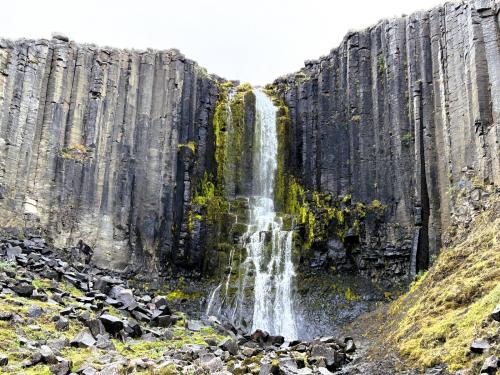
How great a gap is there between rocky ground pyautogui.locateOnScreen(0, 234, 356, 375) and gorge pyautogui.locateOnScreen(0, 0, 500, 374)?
6.79 m

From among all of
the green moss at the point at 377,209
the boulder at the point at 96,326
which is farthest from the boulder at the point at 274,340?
the green moss at the point at 377,209

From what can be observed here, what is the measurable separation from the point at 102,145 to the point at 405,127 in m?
16.6

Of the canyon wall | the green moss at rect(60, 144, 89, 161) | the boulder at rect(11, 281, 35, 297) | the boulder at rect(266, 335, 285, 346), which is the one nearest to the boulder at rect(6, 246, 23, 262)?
the boulder at rect(11, 281, 35, 297)

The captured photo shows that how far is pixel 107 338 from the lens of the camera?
47.7ft

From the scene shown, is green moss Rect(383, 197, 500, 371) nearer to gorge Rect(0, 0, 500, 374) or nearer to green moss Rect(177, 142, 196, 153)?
gorge Rect(0, 0, 500, 374)

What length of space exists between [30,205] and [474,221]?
20.7 metres

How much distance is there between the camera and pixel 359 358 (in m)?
15.2

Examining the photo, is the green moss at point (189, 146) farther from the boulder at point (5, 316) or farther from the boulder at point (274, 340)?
the boulder at point (5, 316)

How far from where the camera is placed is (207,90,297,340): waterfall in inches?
1056

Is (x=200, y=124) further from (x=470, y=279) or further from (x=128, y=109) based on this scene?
(x=470, y=279)

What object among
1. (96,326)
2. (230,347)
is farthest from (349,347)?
(96,326)

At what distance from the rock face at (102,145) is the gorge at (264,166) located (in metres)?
0.07

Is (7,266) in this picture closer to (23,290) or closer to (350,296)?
(23,290)

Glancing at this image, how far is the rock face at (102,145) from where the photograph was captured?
28.3 metres
